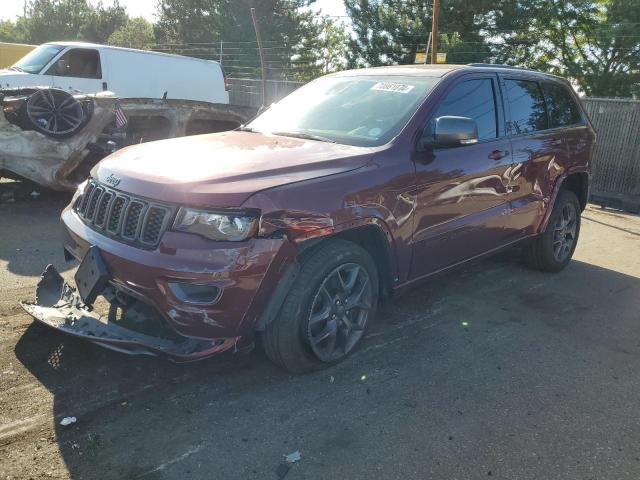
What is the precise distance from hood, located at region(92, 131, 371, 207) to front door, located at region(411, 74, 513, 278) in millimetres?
640

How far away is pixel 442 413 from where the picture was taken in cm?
299

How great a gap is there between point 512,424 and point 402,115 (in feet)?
6.65

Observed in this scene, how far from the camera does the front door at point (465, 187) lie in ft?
12.0

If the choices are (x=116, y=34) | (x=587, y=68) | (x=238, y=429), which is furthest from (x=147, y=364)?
(x=116, y=34)

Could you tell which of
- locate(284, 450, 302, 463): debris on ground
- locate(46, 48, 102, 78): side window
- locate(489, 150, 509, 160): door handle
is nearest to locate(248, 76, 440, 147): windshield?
locate(489, 150, 509, 160): door handle

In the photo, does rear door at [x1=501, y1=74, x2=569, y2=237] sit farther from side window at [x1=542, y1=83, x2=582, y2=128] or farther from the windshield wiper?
the windshield wiper

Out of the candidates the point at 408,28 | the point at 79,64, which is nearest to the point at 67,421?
the point at 79,64

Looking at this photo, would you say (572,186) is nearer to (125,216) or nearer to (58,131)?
(125,216)

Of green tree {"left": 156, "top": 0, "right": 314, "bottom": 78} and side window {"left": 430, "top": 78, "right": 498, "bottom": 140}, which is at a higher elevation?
green tree {"left": 156, "top": 0, "right": 314, "bottom": 78}

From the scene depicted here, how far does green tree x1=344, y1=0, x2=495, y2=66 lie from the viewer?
21859mm

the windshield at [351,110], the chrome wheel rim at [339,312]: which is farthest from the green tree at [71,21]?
the chrome wheel rim at [339,312]

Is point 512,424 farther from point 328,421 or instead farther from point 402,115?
point 402,115

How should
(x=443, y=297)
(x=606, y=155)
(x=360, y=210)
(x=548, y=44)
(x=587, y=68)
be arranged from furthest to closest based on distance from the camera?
(x=548, y=44) < (x=587, y=68) < (x=606, y=155) < (x=443, y=297) < (x=360, y=210)

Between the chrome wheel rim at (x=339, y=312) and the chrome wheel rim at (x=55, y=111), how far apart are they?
15.7ft
